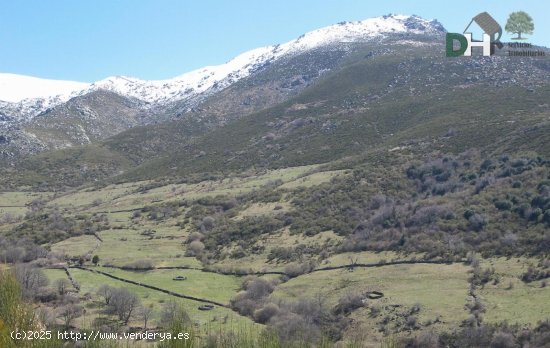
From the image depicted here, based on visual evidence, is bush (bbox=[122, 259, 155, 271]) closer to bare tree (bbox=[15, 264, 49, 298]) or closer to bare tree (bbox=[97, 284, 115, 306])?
bare tree (bbox=[97, 284, 115, 306])

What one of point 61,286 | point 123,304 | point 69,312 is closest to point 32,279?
point 61,286

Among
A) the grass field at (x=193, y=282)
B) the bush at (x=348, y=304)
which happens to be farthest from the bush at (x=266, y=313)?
the grass field at (x=193, y=282)

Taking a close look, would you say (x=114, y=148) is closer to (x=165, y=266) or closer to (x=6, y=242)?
(x=6, y=242)

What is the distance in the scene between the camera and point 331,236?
58.8m

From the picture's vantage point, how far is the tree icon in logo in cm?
8719

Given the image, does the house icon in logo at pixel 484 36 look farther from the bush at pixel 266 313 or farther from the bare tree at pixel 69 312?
the bare tree at pixel 69 312

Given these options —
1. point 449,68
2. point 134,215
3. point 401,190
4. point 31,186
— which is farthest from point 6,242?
point 449,68

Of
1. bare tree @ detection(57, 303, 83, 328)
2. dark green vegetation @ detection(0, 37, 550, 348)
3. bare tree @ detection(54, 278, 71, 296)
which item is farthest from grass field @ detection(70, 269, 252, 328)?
bare tree @ detection(54, 278, 71, 296)

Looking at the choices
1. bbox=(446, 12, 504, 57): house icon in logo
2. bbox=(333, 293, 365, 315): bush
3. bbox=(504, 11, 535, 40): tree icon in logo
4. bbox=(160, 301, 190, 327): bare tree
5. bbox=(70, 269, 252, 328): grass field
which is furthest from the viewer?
bbox=(446, 12, 504, 57): house icon in logo

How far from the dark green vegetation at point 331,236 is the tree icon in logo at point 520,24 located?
14.8 metres

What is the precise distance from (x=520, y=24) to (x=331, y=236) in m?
57.8

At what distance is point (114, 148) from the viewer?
181 metres

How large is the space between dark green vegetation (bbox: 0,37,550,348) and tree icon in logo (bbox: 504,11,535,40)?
14.8 m

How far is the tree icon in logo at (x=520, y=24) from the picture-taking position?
87.2 m
